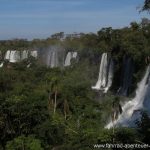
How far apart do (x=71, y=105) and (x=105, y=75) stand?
17.5 meters

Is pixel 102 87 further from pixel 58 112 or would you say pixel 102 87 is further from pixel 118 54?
pixel 58 112

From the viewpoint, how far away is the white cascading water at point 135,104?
43938 millimetres

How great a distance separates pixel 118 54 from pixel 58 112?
1852cm

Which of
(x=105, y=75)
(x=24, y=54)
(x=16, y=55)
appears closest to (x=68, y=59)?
(x=24, y=54)

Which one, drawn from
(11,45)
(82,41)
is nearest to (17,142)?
(82,41)

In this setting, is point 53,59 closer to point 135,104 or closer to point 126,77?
point 126,77

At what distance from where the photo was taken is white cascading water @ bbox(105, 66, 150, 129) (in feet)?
144

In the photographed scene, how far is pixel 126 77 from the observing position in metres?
55.0

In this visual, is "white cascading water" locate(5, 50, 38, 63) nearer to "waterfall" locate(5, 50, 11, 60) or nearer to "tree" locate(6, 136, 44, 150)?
"waterfall" locate(5, 50, 11, 60)

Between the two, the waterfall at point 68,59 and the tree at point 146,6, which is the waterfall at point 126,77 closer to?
the waterfall at point 68,59

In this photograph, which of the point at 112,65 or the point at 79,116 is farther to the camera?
the point at 112,65

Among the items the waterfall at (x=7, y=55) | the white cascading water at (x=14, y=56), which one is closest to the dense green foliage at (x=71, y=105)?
the white cascading water at (x=14, y=56)

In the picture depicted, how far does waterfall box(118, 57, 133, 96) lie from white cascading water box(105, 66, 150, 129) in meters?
3.27

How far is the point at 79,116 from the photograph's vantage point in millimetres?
40688
